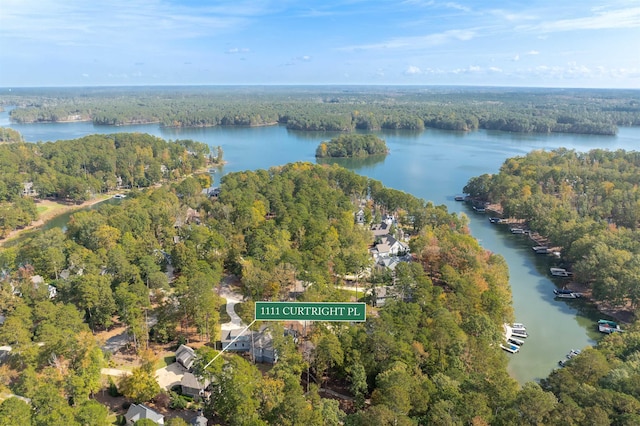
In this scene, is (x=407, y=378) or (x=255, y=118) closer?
(x=407, y=378)

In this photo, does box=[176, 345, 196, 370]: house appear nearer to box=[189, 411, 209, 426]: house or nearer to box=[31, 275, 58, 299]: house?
box=[189, 411, 209, 426]: house

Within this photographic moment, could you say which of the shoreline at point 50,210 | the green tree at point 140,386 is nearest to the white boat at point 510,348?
the green tree at point 140,386

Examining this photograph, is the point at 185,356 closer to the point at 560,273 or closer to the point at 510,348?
the point at 510,348

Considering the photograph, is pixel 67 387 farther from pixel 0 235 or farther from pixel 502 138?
pixel 502 138

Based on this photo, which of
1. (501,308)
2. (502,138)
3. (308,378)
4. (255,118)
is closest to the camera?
(308,378)

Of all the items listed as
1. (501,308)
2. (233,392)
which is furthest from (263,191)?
(233,392)

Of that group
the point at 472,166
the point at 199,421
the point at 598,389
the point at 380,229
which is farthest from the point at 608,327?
the point at 472,166

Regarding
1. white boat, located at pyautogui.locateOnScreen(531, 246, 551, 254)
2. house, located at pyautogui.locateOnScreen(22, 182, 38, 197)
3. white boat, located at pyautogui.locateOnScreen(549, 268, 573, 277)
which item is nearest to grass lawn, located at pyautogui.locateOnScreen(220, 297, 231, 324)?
white boat, located at pyautogui.locateOnScreen(549, 268, 573, 277)

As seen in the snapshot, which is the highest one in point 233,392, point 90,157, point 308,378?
point 90,157
